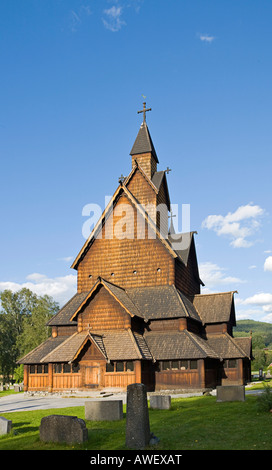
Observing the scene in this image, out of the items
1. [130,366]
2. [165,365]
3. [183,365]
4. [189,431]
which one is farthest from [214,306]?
[189,431]

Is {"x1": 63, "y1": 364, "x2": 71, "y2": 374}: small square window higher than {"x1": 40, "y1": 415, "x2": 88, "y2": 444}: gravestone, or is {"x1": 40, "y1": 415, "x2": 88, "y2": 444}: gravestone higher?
{"x1": 40, "y1": 415, "x2": 88, "y2": 444}: gravestone

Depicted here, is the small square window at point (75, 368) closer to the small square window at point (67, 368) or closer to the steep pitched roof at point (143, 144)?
the small square window at point (67, 368)

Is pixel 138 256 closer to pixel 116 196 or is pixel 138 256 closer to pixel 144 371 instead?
pixel 116 196

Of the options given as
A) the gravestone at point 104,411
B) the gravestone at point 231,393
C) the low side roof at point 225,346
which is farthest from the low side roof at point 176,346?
the gravestone at point 104,411

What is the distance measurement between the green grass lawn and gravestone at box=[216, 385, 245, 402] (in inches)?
77.8

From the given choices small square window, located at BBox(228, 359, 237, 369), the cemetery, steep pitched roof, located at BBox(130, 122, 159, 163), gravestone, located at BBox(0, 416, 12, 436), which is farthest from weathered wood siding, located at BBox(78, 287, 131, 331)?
gravestone, located at BBox(0, 416, 12, 436)

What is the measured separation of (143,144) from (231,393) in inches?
1104

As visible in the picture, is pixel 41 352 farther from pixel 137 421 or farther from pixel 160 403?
pixel 137 421

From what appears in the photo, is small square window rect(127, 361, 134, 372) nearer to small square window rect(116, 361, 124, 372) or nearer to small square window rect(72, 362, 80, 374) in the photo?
small square window rect(116, 361, 124, 372)

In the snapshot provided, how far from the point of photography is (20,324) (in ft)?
249

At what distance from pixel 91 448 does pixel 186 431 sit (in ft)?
10.7

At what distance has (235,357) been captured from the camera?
114 ft

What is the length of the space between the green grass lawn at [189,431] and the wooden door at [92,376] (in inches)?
500

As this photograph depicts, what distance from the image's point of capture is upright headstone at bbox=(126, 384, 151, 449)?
11812 mm
